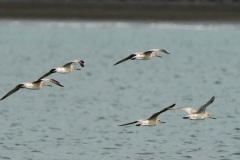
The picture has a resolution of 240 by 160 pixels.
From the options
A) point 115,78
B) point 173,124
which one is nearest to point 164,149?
point 173,124

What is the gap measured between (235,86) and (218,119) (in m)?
10.0

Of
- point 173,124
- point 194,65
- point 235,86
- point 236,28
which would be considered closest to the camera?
point 173,124

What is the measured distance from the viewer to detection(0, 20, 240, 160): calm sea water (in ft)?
71.7

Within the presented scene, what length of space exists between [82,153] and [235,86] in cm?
1637

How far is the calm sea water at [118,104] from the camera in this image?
21.8 meters

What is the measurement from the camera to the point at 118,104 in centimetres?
3039

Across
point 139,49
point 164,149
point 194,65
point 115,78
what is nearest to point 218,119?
point 164,149

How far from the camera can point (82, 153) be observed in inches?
835

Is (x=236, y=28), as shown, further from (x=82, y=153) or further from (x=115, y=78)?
(x=82, y=153)
